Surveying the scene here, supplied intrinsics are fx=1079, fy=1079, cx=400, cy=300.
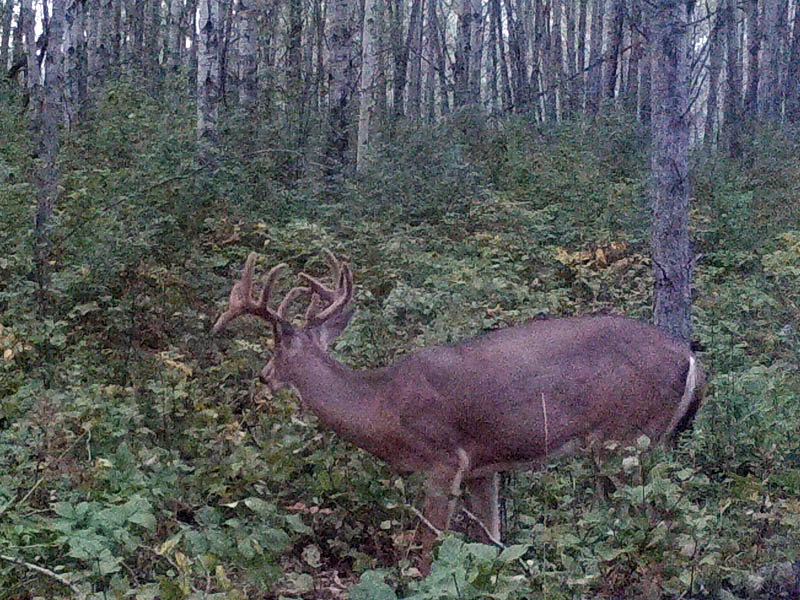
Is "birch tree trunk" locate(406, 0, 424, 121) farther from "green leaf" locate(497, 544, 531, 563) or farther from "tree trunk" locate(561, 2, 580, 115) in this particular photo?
"green leaf" locate(497, 544, 531, 563)

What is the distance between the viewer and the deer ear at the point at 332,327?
7.46 m

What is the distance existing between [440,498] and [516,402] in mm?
736

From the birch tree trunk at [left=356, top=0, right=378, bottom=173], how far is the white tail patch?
30.8ft

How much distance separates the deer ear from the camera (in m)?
7.46

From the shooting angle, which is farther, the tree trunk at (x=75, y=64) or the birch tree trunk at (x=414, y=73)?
the birch tree trunk at (x=414, y=73)

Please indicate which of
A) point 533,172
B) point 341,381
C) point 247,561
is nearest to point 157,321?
point 341,381

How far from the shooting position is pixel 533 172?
15.1 meters

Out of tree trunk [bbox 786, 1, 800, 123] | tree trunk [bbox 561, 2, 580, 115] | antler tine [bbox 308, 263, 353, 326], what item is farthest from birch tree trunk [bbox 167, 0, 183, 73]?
antler tine [bbox 308, 263, 353, 326]

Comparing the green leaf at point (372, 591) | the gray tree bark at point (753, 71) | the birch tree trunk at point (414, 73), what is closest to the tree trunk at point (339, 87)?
the birch tree trunk at point (414, 73)

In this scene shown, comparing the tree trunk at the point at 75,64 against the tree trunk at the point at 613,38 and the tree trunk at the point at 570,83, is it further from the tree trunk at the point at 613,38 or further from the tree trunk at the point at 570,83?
the tree trunk at the point at 613,38

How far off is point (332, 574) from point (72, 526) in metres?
1.48

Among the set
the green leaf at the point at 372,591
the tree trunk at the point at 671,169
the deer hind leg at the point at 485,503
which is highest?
→ the tree trunk at the point at 671,169

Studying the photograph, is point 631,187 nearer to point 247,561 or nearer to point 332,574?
point 332,574

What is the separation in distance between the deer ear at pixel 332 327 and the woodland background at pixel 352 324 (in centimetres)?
70
